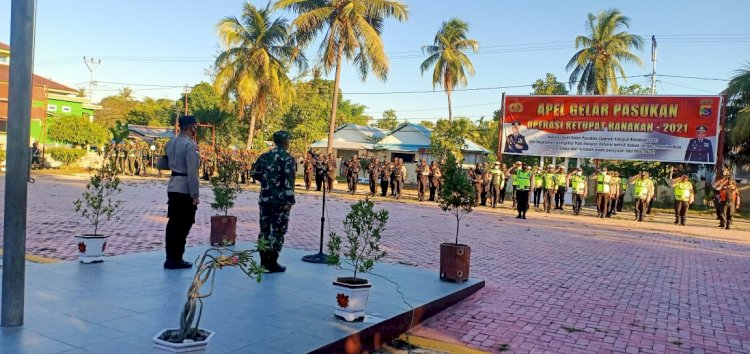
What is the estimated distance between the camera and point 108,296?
18.0ft

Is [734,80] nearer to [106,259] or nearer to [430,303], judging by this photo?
[430,303]

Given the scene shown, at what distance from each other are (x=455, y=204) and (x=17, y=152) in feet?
15.2

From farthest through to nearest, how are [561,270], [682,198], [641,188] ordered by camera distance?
1. [641,188]
2. [682,198]
3. [561,270]

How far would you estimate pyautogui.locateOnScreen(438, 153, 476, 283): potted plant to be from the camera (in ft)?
23.3

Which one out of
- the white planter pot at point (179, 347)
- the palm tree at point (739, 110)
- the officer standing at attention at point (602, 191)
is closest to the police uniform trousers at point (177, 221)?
the white planter pot at point (179, 347)

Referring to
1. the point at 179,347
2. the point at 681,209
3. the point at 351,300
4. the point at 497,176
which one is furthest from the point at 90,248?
the point at 681,209

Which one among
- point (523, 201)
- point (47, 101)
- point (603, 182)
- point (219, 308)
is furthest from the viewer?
point (47, 101)

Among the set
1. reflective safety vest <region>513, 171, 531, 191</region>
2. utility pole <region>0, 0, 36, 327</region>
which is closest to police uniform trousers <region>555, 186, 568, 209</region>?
reflective safety vest <region>513, 171, 531, 191</region>

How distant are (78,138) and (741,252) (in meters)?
32.0

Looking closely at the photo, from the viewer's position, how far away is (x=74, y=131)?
3294 centimetres

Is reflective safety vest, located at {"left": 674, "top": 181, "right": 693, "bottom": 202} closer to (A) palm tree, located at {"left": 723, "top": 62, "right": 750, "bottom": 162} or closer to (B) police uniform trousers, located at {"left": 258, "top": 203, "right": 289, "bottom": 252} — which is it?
(A) palm tree, located at {"left": 723, "top": 62, "right": 750, "bottom": 162}

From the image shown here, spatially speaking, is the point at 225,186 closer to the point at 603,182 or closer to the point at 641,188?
the point at 603,182

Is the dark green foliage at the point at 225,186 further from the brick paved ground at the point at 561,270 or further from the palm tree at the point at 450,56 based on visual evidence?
the palm tree at the point at 450,56

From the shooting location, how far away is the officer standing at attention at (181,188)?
6.71 m
